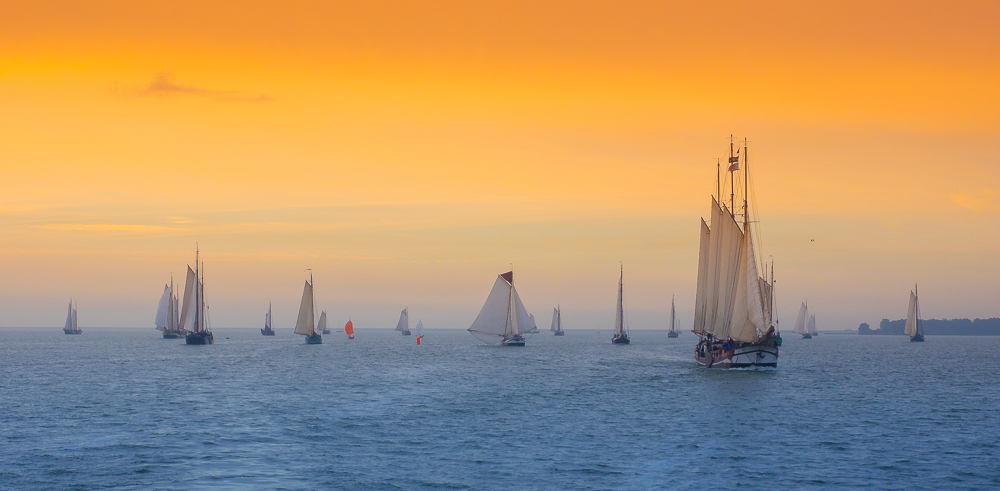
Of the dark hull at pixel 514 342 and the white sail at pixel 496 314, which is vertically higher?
the white sail at pixel 496 314

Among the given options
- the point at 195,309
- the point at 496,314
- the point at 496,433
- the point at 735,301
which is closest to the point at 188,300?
the point at 195,309

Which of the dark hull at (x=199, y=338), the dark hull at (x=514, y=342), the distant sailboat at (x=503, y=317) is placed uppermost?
the distant sailboat at (x=503, y=317)

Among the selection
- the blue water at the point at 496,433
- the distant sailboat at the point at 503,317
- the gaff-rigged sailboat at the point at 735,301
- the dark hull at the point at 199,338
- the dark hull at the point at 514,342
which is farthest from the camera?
the dark hull at the point at 199,338

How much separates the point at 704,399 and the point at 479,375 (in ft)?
103

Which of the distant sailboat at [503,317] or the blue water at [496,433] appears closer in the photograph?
the blue water at [496,433]

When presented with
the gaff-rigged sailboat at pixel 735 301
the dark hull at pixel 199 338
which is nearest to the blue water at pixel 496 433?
the gaff-rigged sailboat at pixel 735 301

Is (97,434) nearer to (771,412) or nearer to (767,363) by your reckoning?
(771,412)

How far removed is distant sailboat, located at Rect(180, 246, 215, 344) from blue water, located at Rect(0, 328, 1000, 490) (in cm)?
7415

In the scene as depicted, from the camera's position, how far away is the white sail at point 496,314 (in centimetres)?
15300

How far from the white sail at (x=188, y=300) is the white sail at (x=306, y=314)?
21.0 meters

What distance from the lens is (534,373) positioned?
9538 cm

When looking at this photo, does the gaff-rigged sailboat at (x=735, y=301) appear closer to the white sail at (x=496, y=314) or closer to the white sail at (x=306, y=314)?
the white sail at (x=496, y=314)

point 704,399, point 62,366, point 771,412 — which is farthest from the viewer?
point 62,366

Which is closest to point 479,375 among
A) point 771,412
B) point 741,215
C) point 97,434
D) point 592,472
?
point 741,215
